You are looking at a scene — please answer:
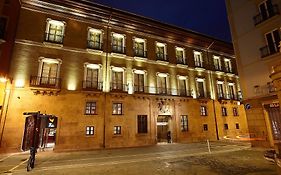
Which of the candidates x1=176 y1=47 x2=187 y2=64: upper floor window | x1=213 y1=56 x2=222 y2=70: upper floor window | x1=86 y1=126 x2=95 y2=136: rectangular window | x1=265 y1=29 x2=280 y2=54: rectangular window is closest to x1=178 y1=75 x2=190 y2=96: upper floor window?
x1=176 y1=47 x2=187 y2=64: upper floor window

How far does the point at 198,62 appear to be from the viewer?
25.0 metres

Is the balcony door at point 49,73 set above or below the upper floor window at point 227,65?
below

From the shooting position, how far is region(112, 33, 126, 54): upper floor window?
19.4 m

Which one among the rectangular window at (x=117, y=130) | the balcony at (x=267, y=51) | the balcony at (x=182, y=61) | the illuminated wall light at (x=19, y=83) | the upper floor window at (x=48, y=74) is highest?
the balcony at (x=182, y=61)

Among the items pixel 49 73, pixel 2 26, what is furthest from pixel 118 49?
pixel 2 26

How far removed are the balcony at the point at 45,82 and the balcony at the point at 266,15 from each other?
19976 mm

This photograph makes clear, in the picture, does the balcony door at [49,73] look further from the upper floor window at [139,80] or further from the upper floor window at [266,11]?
the upper floor window at [266,11]

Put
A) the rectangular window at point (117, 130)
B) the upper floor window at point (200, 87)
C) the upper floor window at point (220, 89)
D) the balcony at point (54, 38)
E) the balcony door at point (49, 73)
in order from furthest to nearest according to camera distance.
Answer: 1. the upper floor window at point (220, 89)
2. the upper floor window at point (200, 87)
3. the rectangular window at point (117, 130)
4. the balcony at point (54, 38)
5. the balcony door at point (49, 73)

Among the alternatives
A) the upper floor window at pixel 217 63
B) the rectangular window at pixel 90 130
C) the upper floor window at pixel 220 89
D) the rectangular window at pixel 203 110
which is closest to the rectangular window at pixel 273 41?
the rectangular window at pixel 203 110

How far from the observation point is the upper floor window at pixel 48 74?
590 inches

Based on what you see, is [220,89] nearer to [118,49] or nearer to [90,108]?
[118,49]

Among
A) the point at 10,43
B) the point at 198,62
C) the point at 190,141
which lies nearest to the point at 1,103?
the point at 10,43

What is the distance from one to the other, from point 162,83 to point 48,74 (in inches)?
515

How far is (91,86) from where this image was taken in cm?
1706
